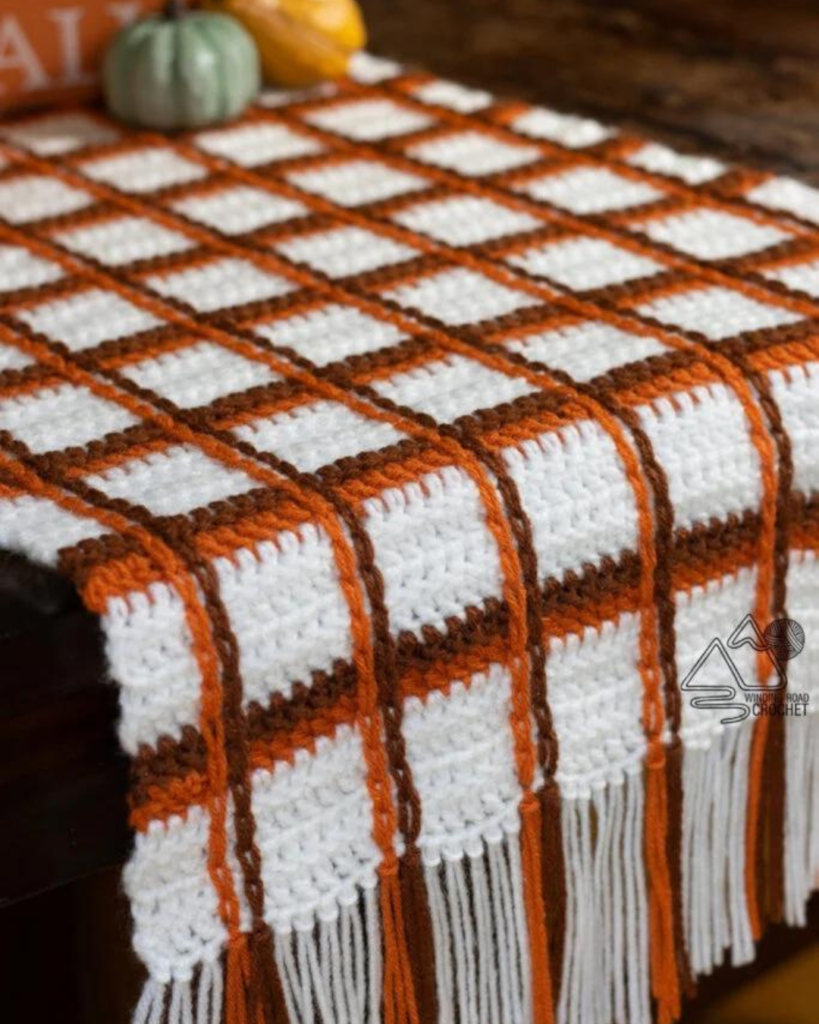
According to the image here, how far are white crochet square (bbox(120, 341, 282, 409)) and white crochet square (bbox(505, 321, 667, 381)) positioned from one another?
140mm

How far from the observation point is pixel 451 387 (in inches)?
32.7

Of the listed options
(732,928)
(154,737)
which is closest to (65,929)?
(154,737)

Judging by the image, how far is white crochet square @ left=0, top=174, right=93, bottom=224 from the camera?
1.08m

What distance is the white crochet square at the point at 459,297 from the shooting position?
3.02 ft

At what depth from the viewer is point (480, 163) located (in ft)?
3.81

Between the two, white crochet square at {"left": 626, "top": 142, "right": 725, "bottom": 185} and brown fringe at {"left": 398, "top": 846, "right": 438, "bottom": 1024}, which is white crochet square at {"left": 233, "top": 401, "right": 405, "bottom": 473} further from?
white crochet square at {"left": 626, "top": 142, "right": 725, "bottom": 185}

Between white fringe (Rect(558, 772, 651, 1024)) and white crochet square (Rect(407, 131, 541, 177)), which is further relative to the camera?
white crochet square (Rect(407, 131, 541, 177))

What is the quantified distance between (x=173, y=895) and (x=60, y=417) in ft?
0.83

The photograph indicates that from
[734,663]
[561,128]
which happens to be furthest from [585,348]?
[561,128]

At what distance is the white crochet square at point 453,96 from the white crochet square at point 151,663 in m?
0.71

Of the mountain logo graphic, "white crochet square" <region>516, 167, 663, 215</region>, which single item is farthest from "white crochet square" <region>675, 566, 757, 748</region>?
"white crochet square" <region>516, 167, 663, 215</region>

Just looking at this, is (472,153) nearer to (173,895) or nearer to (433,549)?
(433,549)

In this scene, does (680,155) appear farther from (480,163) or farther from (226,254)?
(226,254)

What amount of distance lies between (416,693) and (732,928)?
0.29 meters
